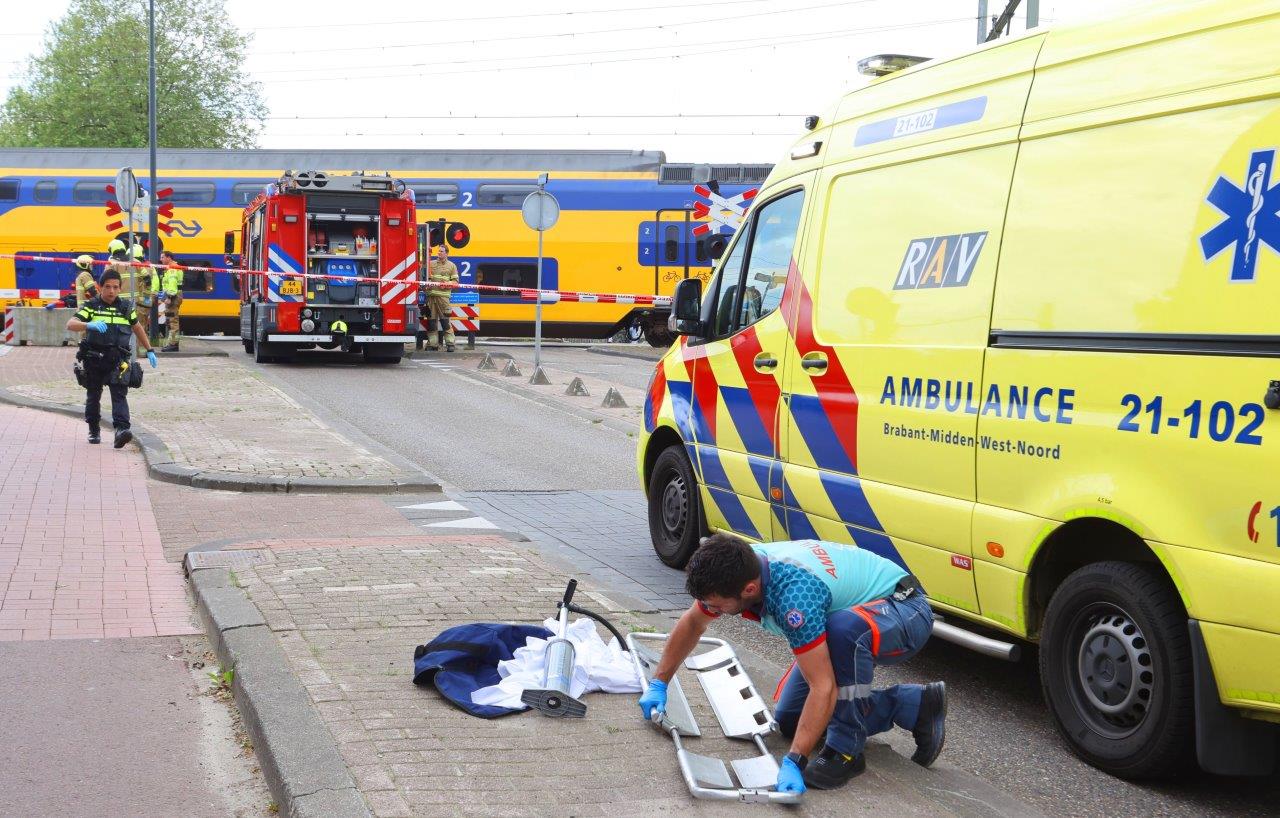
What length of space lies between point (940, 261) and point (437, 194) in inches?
1048

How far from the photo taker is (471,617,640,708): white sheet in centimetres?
491

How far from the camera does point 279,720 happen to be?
180 inches

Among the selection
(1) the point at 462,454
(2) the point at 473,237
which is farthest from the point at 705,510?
(2) the point at 473,237

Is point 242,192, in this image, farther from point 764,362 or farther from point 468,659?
point 468,659

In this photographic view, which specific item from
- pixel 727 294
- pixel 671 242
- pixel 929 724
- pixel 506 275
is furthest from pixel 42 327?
pixel 929 724

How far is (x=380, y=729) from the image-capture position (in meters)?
4.55

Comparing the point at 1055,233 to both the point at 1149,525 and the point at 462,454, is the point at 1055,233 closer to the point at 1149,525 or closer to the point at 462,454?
the point at 1149,525

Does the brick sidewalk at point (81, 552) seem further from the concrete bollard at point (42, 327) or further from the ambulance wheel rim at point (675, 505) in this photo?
the concrete bollard at point (42, 327)

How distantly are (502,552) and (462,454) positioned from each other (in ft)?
17.6

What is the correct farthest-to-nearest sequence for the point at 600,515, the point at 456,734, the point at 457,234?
the point at 457,234
the point at 600,515
the point at 456,734

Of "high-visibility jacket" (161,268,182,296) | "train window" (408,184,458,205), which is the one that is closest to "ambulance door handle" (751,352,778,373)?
"high-visibility jacket" (161,268,182,296)

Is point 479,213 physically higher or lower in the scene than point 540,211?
higher

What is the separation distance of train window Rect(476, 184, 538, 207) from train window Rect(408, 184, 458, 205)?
60cm

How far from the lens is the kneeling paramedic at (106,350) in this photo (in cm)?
1254
